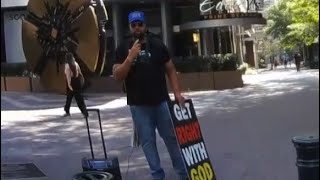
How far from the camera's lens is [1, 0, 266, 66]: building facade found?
1179 inches

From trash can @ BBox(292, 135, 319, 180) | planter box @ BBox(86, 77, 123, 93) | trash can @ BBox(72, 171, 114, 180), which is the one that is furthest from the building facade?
trash can @ BBox(292, 135, 319, 180)

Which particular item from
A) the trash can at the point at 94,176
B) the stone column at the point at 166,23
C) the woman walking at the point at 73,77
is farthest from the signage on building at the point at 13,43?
the trash can at the point at 94,176

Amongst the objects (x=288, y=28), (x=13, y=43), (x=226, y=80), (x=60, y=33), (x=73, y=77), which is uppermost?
(x=13, y=43)

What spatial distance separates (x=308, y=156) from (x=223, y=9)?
27638mm

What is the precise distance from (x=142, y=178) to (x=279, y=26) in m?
46.3

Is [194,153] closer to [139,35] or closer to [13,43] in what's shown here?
[139,35]

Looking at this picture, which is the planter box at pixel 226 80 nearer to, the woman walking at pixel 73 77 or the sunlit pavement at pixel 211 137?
the sunlit pavement at pixel 211 137

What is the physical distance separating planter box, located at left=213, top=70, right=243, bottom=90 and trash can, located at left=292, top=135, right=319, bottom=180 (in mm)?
19881

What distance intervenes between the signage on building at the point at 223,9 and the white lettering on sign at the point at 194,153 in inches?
934

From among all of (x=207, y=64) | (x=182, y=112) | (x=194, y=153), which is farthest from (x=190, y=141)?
(x=207, y=64)

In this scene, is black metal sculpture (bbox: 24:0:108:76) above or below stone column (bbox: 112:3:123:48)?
below

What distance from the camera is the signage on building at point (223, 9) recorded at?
97.0 feet

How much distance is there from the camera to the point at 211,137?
9.98 meters

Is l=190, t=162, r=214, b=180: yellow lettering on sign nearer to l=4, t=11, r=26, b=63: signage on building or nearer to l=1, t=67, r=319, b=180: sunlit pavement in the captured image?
l=1, t=67, r=319, b=180: sunlit pavement
